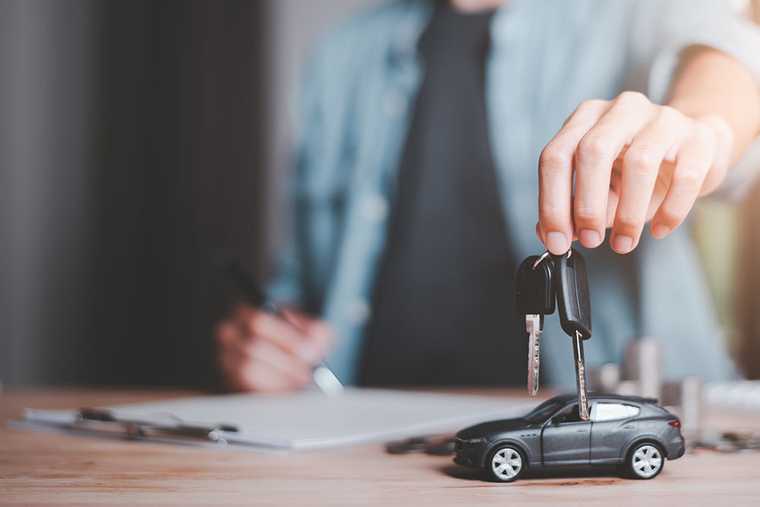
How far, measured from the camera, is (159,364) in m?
2.00

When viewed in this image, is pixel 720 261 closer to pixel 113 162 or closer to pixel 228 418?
pixel 228 418

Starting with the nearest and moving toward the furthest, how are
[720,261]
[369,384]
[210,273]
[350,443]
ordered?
1. [350,443]
2. [720,261]
3. [369,384]
4. [210,273]

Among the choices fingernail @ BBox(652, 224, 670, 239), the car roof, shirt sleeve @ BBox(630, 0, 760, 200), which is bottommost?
the car roof

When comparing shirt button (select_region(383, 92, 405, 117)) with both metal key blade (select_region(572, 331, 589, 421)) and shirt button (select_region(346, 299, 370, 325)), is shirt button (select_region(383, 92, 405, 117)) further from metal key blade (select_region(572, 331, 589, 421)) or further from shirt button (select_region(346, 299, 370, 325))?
metal key blade (select_region(572, 331, 589, 421))

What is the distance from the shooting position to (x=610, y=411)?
1.64 feet

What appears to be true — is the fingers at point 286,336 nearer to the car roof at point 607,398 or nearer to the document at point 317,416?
the document at point 317,416

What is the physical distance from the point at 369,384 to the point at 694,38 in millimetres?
1017

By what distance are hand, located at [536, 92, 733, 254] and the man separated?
52 cm

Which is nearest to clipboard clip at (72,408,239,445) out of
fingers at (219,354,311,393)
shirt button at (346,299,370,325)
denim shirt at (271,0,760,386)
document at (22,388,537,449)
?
document at (22,388,537,449)

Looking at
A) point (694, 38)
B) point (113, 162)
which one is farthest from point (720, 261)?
point (113, 162)

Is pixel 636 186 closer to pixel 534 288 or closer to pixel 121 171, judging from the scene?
pixel 534 288

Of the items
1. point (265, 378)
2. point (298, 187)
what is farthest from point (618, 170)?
point (298, 187)

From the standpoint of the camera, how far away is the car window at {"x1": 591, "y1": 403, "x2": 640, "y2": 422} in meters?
0.50

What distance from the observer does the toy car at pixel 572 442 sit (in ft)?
1.61
